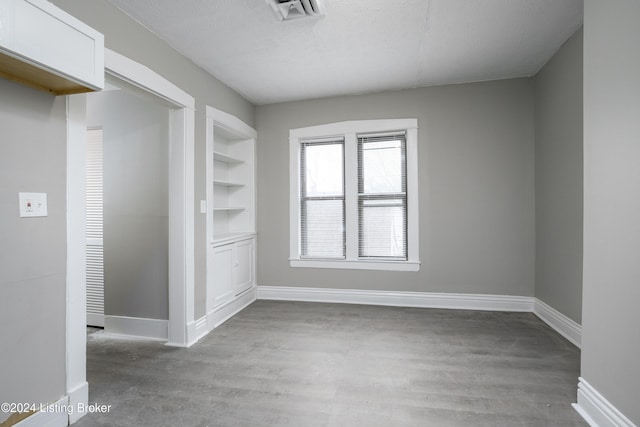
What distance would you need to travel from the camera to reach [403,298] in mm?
3947

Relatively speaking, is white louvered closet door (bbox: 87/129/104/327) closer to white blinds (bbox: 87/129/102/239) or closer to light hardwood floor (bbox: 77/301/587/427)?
white blinds (bbox: 87/129/102/239)

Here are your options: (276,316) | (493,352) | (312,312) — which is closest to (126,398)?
(276,316)

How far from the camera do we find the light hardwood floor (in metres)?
1.85

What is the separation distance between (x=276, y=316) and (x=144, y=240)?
1.64m

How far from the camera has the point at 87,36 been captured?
5.47 feet

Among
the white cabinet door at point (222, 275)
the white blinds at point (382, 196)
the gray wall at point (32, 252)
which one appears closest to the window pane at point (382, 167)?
the white blinds at point (382, 196)

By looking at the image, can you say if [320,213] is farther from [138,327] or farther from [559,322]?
[559,322]

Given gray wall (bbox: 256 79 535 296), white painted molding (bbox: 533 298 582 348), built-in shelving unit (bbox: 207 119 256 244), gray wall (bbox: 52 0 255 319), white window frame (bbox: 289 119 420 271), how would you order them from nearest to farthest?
gray wall (bbox: 52 0 255 319) < white painted molding (bbox: 533 298 582 348) < gray wall (bbox: 256 79 535 296) < white window frame (bbox: 289 119 420 271) < built-in shelving unit (bbox: 207 119 256 244)

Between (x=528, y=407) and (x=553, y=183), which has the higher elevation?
(x=553, y=183)

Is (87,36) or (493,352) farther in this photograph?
(493,352)

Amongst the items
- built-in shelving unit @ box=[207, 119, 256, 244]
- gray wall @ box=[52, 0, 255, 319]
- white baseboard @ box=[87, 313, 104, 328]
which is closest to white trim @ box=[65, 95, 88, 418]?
gray wall @ box=[52, 0, 255, 319]

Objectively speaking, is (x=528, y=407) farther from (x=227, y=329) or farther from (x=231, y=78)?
(x=231, y=78)

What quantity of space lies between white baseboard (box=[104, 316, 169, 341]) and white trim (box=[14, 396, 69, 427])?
1.14m

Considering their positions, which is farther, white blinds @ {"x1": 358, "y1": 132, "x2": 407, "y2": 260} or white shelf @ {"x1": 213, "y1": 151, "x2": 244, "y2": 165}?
white blinds @ {"x1": 358, "y1": 132, "x2": 407, "y2": 260}
